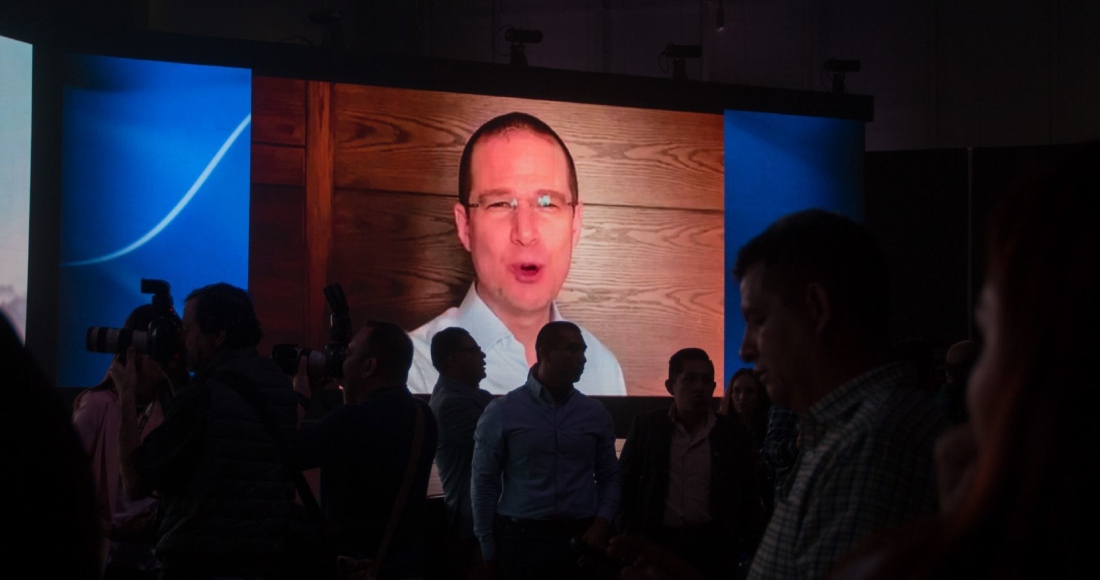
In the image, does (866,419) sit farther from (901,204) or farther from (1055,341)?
(901,204)

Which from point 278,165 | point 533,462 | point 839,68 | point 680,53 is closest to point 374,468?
point 533,462

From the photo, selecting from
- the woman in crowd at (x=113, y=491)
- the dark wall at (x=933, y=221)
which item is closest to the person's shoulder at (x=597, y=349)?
the dark wall at (x=933, y=221)

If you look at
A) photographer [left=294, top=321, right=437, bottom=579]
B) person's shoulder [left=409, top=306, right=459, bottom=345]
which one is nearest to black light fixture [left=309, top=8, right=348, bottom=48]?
person's shoulder [left=409, top=306, right=459, bottom=345]

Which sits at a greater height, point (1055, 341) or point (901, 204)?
point (901, 204)

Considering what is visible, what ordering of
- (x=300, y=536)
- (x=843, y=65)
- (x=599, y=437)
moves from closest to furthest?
(x=300, y=536)
(x=599, y=437)
(x=843, y=65)

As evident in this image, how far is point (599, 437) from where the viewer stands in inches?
173

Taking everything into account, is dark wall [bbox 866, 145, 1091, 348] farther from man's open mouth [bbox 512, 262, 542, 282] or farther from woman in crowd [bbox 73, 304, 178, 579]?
woman in crowd [bbox 73, 304, 178, 579]

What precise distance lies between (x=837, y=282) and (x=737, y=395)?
3838 mm

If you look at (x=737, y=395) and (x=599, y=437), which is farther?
(x=737, y=395)

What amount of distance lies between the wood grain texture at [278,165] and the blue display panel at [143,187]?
61 mm

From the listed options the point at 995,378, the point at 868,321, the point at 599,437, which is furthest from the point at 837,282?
the point at 599,437

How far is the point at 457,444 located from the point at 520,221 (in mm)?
1954

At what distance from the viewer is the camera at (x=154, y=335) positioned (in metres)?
3.21

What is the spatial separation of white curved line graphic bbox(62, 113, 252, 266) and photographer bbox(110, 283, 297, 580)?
253 cm
